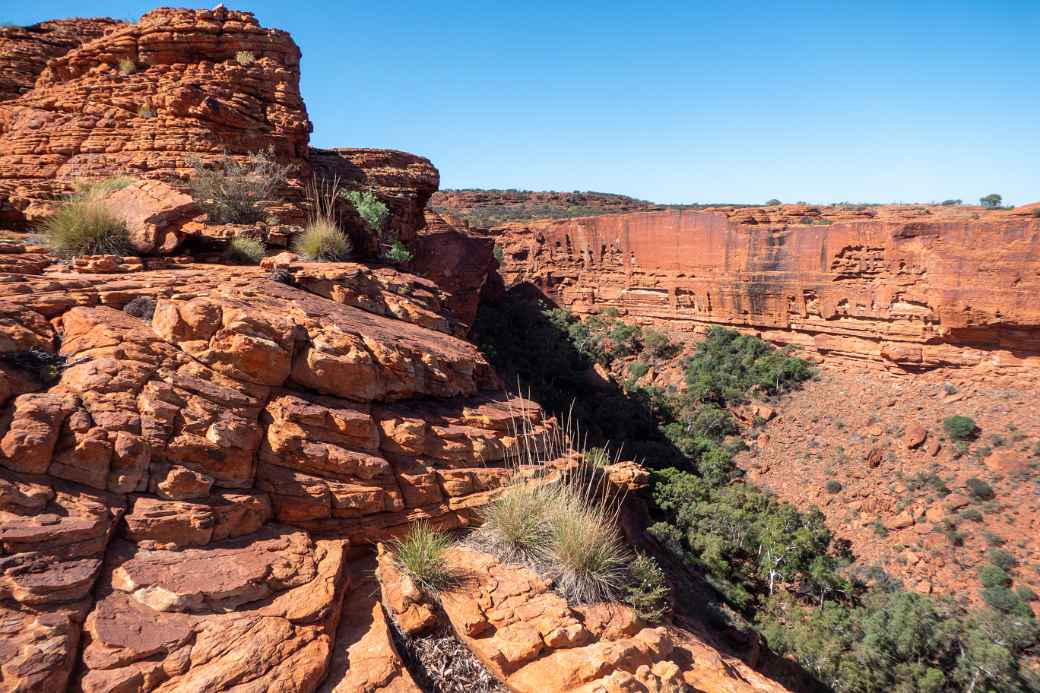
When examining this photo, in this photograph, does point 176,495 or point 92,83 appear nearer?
point 176,495

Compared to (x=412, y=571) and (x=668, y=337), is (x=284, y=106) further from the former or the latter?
(x=668, y=337)

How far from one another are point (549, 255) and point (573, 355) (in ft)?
27.6

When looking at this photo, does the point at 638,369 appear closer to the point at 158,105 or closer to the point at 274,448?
the point at 158,105

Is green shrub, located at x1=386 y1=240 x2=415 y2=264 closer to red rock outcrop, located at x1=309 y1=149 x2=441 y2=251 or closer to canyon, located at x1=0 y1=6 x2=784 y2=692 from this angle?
red rock outcrop, located at x1=309 y1=149 x2=441 y2=251

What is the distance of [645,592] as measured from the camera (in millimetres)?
5328

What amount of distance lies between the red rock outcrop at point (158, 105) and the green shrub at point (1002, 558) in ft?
54.0

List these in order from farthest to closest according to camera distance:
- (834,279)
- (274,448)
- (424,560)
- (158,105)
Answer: (834,279), (158,105), (274,448), (424,560)

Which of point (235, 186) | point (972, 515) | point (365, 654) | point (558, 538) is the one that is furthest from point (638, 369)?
point (365, 654)

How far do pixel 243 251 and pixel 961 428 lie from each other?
1746 cm

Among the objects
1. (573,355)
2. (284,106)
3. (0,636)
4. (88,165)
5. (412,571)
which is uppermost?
(284,106)

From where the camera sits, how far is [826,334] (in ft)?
62.3

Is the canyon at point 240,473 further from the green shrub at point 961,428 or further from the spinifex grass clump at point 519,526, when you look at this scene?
the green shrub at point 961,428

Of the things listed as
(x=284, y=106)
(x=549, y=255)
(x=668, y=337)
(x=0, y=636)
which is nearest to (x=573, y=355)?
(x=668, y=337)

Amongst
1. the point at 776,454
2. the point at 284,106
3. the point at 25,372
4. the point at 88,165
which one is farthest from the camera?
the point at 776,454
